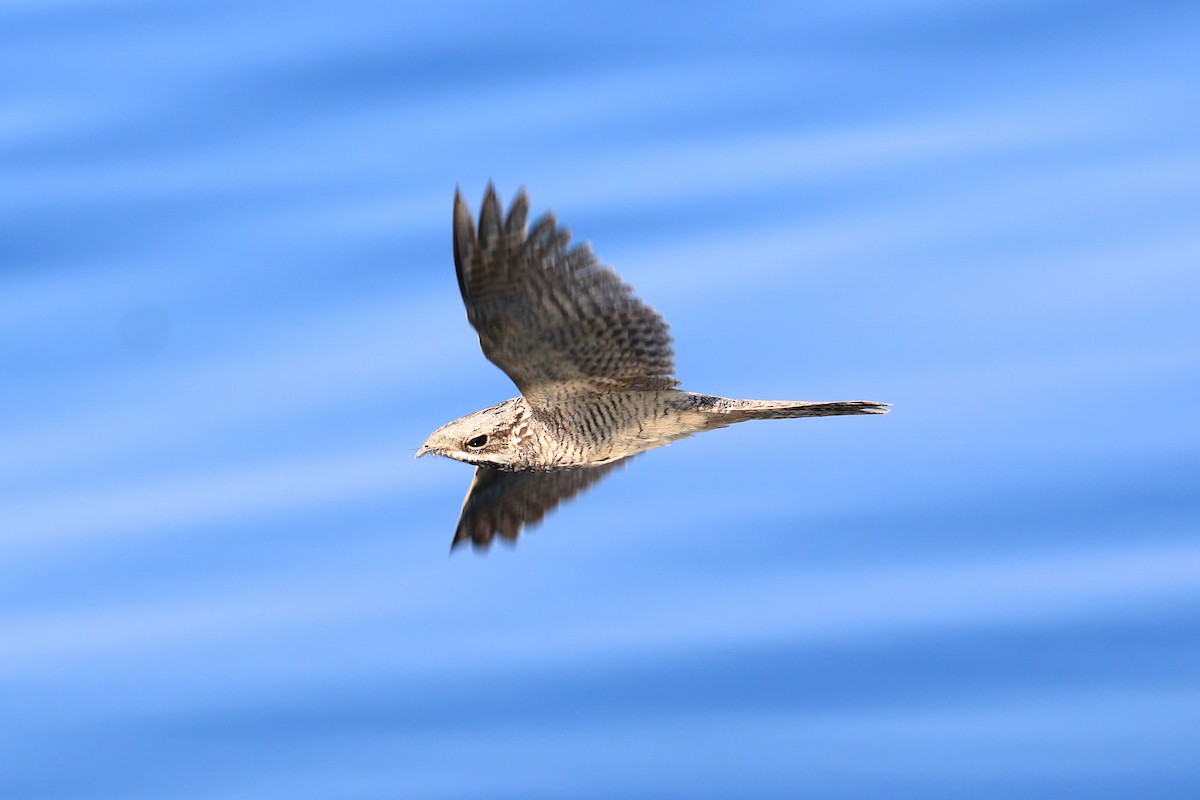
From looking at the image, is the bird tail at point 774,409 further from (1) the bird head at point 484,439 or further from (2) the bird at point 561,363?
(1) the bird head at point 484,439

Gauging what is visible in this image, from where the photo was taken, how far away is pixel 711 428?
13016 mm

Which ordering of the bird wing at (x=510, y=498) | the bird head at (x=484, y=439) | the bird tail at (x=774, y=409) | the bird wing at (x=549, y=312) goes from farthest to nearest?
the bird wing at (x=510, y=498) → the bird head at (x=484, y=439) → the bird tail at (x=774, y=409) → the bird wing at (x=549, y=312)

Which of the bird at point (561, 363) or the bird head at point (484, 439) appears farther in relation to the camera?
the bird head at point (484, 439)

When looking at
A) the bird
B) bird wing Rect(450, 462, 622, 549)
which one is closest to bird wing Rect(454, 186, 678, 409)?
the bird

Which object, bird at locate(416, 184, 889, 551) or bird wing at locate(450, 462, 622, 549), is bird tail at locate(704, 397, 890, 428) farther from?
bird wing at locate(450, 462, 622, 549)

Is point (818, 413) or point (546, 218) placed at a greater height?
point (546, 218)

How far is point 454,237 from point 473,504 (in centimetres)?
347

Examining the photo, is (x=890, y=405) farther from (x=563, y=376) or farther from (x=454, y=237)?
(x=454, y=237)

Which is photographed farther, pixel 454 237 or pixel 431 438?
pixel 431 438

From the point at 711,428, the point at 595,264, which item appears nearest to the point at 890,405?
the point at 711,428

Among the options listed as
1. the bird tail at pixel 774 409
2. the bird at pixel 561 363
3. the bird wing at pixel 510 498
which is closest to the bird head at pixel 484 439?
the bird at pixel 561 363

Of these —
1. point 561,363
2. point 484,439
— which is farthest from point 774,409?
point 484,439

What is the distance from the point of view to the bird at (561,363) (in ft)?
37.6

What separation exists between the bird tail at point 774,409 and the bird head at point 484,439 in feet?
4.17
